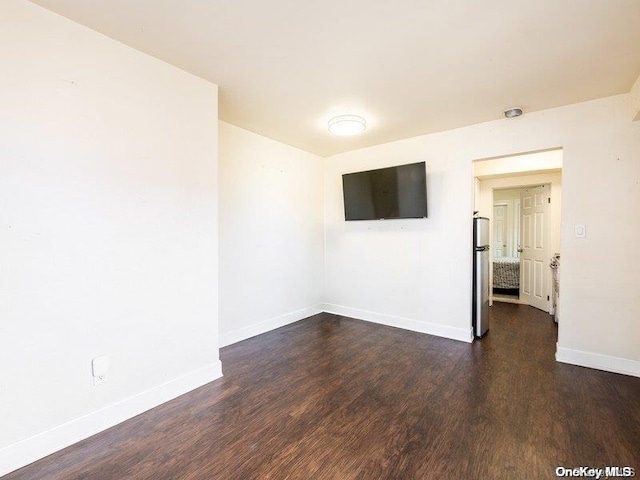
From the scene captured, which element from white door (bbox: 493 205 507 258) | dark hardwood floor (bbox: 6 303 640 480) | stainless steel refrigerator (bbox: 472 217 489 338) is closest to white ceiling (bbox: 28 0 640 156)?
stainless steel refrigerator (bbox: 472 217 489 338)

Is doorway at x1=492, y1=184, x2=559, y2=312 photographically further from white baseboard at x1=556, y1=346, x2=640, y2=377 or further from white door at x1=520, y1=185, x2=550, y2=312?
white baseboard at x1=556, y1=346, x2=640, y2=377

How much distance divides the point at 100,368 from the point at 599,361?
4.00m

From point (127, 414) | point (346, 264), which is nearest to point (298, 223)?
point (346, 264)

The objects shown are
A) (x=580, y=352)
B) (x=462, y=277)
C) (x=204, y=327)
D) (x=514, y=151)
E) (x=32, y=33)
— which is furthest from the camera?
(x=462, y=277)

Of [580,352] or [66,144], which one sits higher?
[66,144]

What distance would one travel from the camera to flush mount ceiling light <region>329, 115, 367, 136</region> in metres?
2.93

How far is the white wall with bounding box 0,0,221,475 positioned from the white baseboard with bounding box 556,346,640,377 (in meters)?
3.30

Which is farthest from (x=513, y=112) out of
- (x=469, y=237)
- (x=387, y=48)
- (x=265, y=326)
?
(x=265, y=326)

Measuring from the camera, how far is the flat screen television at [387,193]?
3559 millimetres

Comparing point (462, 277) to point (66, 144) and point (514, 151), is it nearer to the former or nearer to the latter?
point (514, 151)

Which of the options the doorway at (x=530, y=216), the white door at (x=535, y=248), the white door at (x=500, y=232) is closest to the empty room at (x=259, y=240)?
the doorway at (x=530, y=216)

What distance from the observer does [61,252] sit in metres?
1.71

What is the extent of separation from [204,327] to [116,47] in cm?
207

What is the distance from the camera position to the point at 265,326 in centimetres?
374
